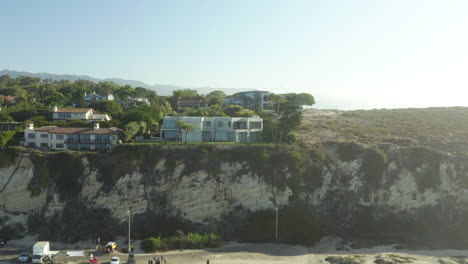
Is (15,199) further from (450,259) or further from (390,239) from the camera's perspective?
(450,259)

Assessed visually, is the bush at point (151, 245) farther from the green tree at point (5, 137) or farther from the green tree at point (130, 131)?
the green tree at point (5, 137)

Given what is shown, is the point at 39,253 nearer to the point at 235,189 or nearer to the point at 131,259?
the point at 131,259

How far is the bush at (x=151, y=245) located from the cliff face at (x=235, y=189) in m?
4.33

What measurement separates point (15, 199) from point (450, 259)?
198 feet

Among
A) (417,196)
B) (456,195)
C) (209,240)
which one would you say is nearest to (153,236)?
(209,240)

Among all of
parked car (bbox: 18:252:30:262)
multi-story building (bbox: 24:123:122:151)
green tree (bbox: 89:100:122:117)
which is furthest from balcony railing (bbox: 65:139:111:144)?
green tree (bbox: 89:100:122:117)

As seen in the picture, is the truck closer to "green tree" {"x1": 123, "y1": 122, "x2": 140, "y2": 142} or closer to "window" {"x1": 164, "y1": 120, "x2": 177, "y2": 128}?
"green tree" {"x1": 123, "y1": 122, "x2": 140, "y2": 142}

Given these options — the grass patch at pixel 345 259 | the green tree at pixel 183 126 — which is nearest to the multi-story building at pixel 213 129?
the green tree at pixel 183 126

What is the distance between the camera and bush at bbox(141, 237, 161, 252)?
41.1 metres

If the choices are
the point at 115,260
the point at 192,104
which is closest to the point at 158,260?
the point at 115,260

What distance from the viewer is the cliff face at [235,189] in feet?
152

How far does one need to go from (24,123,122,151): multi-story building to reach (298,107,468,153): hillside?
3507 centimetres

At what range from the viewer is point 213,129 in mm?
60188

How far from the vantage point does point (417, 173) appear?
51469 millimetres
